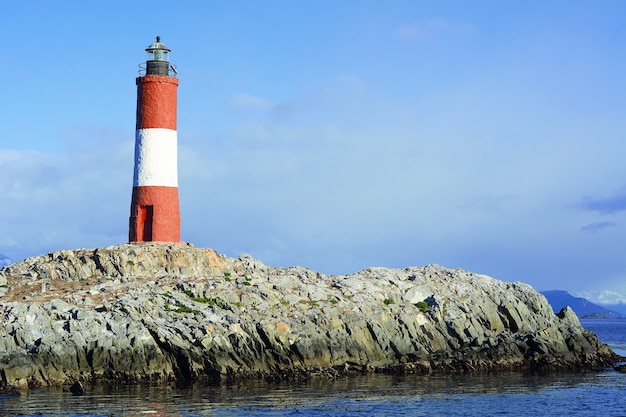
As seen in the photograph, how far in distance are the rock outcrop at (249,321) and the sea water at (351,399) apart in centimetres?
218

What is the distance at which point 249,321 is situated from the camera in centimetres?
5088

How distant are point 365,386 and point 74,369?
14096mm

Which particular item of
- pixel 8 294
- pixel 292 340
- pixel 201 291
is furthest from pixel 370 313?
pixel 8 294

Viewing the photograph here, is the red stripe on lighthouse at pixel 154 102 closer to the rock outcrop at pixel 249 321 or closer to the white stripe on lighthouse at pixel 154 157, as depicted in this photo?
the white stripe on lighthouse at pixel 154 157

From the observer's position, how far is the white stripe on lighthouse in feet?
195

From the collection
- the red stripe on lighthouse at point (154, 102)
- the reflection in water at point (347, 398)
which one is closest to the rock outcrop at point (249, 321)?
the reflection in water at point (347, 398)

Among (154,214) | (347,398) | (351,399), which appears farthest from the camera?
(154,214)

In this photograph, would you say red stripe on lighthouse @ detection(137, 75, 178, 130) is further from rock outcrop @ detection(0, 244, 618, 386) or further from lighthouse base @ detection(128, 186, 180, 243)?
rock outcrop @ detection(0, 244, 618, 386)

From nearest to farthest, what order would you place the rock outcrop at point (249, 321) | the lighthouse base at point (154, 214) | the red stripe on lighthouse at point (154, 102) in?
the rock outcrop at point (249, 321) < the red stripe on lighthouse at point (154, 102) < the lighthouse base at point (154, 214)

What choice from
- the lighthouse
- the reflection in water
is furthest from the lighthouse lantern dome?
the reflection in water

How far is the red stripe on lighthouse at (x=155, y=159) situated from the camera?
195 feet

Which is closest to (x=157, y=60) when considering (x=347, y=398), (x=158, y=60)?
(x=158, y=60)

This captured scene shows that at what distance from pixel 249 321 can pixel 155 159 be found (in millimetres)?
14061

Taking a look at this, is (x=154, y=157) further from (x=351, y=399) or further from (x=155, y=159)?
(x=351, y=399)
